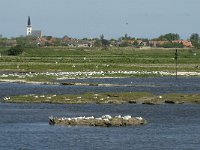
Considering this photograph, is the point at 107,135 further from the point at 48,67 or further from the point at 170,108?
the point at 48,67

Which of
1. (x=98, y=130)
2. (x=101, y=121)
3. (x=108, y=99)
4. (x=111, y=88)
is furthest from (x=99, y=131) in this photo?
(x=111, y=88)

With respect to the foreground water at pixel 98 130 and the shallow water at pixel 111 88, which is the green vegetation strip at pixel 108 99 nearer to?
the foreground water at pixel 98 130

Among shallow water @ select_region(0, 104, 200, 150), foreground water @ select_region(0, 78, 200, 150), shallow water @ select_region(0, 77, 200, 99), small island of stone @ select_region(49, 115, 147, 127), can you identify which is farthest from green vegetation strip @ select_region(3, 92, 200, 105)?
small island of stone @ select_region(49, 115, 147, 127)

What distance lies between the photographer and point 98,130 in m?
50.9

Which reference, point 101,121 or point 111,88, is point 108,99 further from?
point 101,121

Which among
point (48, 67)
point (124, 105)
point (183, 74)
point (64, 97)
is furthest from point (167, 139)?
point (48, 67)

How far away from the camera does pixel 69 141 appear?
4731cm

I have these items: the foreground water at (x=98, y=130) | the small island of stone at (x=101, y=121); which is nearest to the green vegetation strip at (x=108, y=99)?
the foreground water at (x=98, y=130)

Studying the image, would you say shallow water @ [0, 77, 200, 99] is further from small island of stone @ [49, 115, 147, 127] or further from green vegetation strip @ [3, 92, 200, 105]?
small island of stone @ [49, 115, 147, 127]

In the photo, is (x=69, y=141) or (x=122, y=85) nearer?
(x=69, y=141)

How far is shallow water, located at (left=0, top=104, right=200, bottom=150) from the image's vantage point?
4628 cm

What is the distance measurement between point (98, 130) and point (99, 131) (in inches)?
13.9

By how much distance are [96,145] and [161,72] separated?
72847mm

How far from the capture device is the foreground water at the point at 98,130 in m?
46.3
